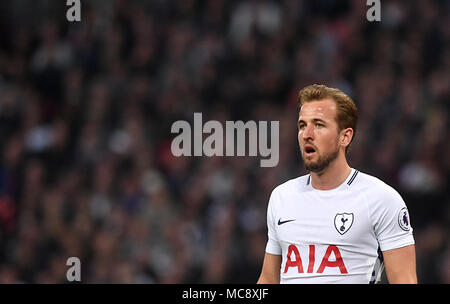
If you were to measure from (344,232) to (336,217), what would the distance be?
0.08 meters

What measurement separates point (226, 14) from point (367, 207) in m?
6.25

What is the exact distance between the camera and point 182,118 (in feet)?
27.3

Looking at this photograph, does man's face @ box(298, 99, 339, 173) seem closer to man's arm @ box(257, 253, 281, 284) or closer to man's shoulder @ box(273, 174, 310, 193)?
man's shoulder @ box(273, 174, 310, 193)

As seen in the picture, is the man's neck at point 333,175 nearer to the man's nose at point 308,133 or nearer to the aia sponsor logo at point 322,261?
the man's nose at point 308,133

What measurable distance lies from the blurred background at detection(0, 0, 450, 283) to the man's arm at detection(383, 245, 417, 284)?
12.4 ft

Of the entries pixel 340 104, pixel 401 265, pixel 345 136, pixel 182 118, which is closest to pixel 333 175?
pixel 345 136

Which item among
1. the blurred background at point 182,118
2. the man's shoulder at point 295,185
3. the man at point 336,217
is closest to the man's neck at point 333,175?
the man at point 336,217

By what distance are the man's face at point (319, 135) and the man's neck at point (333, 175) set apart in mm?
40

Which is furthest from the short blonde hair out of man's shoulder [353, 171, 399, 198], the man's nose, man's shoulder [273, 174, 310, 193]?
man's shoulder [273, 174, 310, 193]

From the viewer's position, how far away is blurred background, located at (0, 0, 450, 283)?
743cm


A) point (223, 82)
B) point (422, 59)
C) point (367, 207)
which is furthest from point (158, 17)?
point (367, 207)

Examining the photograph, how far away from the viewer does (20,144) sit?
851 cm
